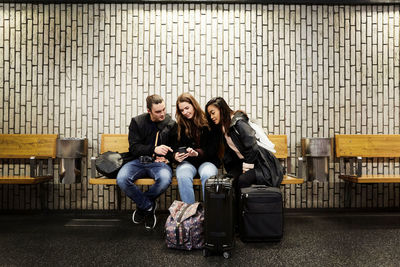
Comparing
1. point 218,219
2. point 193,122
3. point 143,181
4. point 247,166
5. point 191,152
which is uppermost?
point 193,122

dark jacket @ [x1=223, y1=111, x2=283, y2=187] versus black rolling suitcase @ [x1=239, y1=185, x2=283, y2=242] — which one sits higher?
dark jacket @ [x1=223, y1=111, x2=283, y2=187]

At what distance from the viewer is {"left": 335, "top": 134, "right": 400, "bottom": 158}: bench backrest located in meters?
4.55

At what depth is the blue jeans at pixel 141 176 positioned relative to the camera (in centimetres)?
366

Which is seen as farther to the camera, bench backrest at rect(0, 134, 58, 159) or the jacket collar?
bench backrest at rect(0, 134, 58, 159)

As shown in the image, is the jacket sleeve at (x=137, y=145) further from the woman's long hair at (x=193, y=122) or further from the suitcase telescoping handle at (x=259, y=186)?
the suitcase telescoping handle at (x=259, y=186)

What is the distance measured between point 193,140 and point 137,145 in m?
0.69

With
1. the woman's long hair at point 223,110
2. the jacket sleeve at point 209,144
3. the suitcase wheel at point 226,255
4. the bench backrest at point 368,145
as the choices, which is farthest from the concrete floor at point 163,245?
the woman's long hair at point 223,110

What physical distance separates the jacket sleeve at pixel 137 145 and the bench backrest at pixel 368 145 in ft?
8.81

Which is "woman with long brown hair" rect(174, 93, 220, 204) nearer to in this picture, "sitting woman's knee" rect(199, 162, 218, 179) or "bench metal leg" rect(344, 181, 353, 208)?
"sitting woman's knee" rect(199, 162, 218, 179)

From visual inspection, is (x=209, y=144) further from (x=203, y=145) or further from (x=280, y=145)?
(x=280, y=145)

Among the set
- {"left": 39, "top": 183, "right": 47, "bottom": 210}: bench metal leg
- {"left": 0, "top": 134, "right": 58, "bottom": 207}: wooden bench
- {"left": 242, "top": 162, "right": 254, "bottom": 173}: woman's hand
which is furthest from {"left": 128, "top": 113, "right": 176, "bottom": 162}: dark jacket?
{"left": 39, "top": 183, "right": 47, "bottom": 210}: bench metal leg

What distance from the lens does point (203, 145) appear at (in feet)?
12.5

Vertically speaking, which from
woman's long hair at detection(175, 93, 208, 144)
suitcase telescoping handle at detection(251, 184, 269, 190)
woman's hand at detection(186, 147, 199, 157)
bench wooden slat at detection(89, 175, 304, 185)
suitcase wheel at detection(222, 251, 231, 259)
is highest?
woman's long hair at detection(175, 93, 208, 144)

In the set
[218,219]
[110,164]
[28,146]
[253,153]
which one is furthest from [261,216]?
[28,146]
